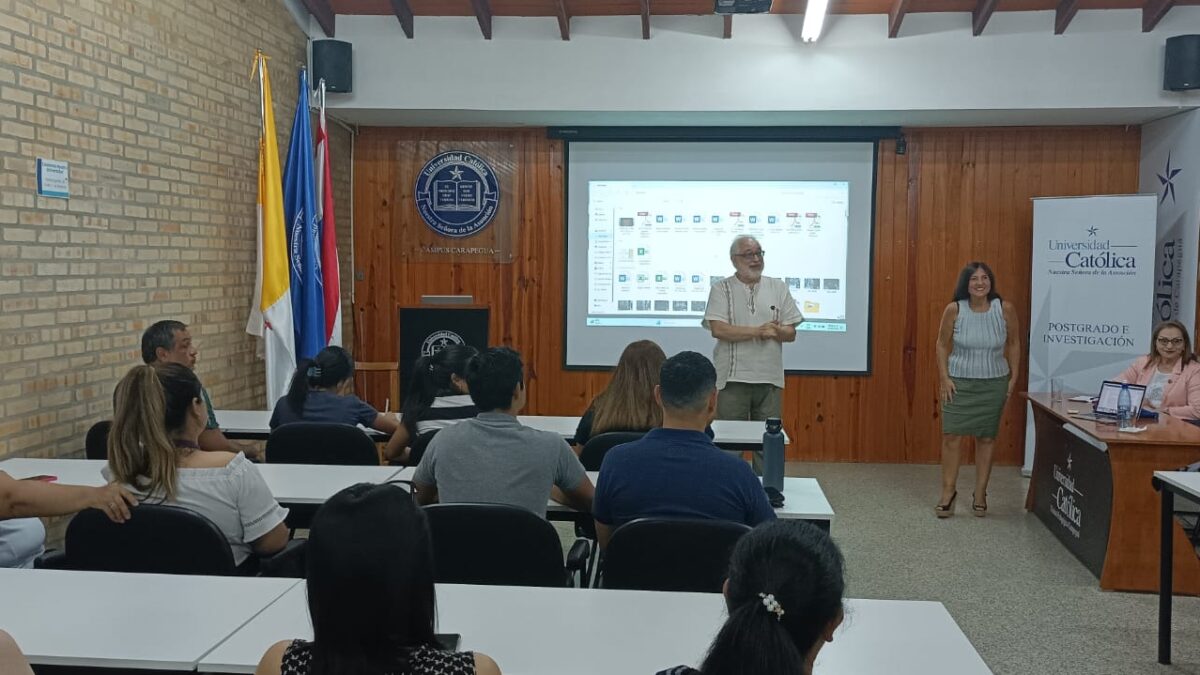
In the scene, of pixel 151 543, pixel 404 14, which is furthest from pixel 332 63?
pixel 151 543

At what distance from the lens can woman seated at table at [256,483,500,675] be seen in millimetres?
1347

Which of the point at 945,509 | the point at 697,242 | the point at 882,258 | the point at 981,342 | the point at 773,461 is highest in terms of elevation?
the point at 697,242

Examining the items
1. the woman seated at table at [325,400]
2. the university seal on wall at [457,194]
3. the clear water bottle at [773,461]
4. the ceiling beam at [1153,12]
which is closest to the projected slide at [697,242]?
the university seal on wall at [457,194]

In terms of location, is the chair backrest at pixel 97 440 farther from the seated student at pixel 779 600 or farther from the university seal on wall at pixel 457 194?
the university seal on wall at pixel 457 194

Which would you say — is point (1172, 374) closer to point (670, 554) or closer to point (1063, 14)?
point (1063, 14)

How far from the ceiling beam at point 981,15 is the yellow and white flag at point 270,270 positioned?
4.43m

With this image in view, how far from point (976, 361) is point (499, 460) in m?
3.60

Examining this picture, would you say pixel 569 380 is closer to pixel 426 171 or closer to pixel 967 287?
pixel 426 171

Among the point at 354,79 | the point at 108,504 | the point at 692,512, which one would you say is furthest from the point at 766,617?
the point at 354,79

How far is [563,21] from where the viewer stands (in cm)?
630

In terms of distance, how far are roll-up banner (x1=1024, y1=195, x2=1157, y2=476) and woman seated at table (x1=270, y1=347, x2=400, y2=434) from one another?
183 inches

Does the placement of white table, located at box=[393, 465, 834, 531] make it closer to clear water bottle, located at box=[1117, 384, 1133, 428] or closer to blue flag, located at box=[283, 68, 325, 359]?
clear water bottle, located at box=[1117, 384, 1133, 428]

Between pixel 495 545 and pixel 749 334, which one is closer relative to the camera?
pixel 495 545

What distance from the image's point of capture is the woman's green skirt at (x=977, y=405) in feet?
17.9
